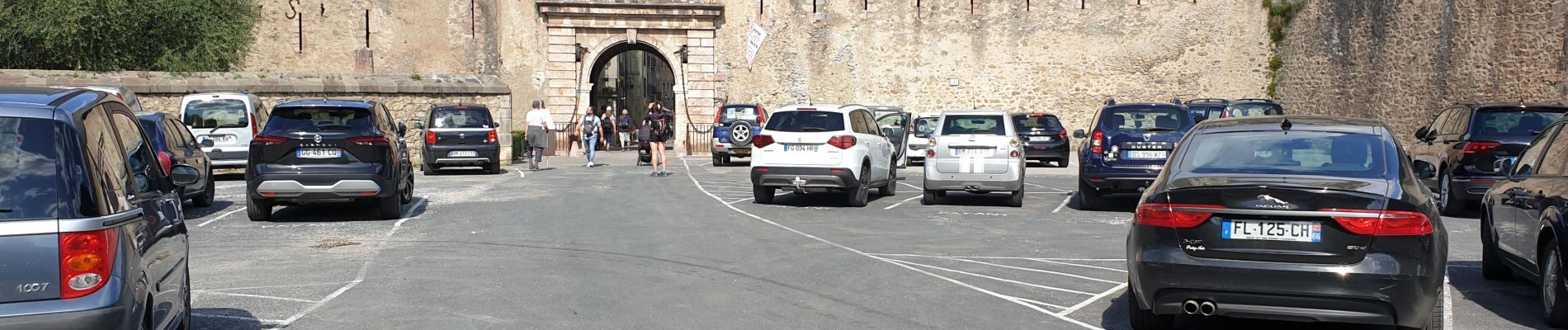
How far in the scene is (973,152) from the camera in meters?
15.8

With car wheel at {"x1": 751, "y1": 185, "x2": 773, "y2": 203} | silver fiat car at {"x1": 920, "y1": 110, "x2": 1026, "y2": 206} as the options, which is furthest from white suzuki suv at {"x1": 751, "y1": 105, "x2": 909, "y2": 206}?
silver fiat car at {"x1": 920, "y1": 110, "x2": 1026, "y2": 206}

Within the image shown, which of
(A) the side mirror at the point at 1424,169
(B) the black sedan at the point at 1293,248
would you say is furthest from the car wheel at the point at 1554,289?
(B) the black sedan at the point at 1293,248

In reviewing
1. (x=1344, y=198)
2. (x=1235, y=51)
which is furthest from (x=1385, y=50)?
(x=1344, y=198)

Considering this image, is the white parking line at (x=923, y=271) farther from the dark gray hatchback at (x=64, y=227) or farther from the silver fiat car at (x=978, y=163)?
the dark gray hatchback at (x=64, y=227)

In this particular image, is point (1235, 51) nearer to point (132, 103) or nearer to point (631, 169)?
point (631, 169)

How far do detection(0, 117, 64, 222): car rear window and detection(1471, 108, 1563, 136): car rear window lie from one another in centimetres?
1427

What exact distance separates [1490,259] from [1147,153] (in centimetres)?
579

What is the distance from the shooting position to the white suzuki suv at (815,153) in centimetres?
1542

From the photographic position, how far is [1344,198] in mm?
6016

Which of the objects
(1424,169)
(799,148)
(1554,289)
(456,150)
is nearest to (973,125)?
(799,148)

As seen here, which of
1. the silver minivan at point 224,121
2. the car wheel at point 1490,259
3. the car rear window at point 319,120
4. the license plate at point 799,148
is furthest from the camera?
the silver minivan at point 224,121

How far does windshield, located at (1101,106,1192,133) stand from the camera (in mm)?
15102

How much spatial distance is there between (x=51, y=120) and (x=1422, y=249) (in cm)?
583

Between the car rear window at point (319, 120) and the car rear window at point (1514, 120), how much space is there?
486 inches
